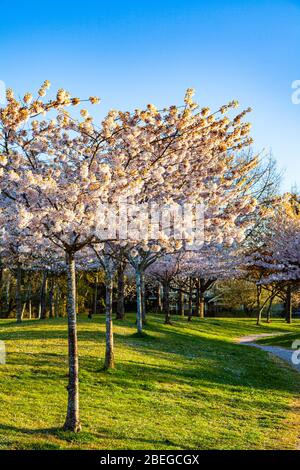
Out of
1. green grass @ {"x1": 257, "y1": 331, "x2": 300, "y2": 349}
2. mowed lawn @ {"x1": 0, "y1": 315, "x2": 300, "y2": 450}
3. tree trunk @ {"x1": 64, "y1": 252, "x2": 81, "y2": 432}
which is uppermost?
tree trunk @ {"x1": 64, "y1": 252, "x2": 81, "y2": 432}

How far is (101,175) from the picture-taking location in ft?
38.0

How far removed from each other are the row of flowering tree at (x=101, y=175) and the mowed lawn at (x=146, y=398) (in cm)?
122

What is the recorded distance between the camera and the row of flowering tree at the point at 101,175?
10891mm

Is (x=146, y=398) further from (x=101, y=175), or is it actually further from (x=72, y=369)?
(x=101, y=175)

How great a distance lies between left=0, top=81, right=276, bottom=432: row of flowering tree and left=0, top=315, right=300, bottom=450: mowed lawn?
4.00ft

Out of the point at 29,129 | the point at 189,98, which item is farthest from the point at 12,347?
the point at 189,98

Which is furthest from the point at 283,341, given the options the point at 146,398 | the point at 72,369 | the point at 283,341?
the point at 72,369

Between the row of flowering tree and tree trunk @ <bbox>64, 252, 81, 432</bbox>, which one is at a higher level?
the row of flowering tree

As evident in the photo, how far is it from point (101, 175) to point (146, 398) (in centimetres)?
798

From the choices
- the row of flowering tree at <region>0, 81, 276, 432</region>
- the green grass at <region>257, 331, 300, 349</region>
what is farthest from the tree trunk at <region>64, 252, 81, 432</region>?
the green grass at <region>257, 331, 300, 349</region>

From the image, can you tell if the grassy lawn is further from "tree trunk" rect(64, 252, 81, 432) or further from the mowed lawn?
"tree trunk" rect(64, 252, 81, 432)

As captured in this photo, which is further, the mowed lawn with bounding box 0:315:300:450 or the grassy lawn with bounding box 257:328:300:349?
the grassy lawn with bounding box 257:328:300:349

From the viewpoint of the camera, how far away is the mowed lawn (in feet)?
36.9
